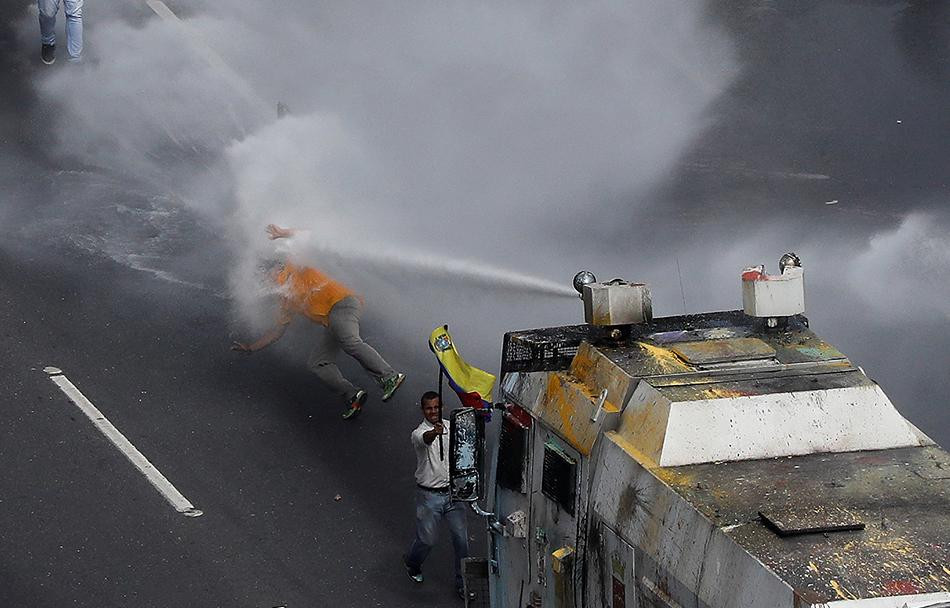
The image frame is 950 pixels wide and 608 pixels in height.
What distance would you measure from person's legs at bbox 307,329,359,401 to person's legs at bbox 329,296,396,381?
110 mm

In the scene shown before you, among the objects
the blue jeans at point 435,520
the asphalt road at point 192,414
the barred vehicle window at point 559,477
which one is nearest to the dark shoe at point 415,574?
the asphalt road at point 192,414

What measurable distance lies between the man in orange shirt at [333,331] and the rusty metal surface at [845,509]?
16.5 feet

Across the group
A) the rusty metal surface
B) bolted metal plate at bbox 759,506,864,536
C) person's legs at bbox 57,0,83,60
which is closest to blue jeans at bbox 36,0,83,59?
person's legs at bbox 57,0,83,60

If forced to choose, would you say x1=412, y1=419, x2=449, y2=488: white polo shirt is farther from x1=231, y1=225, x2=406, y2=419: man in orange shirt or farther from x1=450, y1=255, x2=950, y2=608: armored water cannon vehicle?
x1=231, y1=225, x2=406, y2=419: man in orange shirt

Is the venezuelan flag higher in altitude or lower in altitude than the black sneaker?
lower

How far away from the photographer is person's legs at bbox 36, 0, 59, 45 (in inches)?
606

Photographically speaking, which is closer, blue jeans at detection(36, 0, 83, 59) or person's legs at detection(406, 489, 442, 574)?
person's legs at detection(406, 489, 442, 574)

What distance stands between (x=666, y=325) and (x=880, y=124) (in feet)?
34.2

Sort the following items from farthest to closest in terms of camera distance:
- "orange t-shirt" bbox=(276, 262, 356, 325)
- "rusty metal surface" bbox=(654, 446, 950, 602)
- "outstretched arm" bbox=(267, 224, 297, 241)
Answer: "outstretched arm" bbox=(267, 224, 297, 241)
"orange t-shirt" bbox=(276, 262, 356, 325)
"rusty metal surface" bbox=(654, 446, 950, 602)

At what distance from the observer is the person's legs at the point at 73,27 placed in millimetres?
15398

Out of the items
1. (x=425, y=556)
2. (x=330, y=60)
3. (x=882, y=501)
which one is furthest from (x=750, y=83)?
(x=882, y=501)

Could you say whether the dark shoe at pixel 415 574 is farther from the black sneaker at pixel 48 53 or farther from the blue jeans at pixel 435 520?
the black sneaker at pixel 48 53

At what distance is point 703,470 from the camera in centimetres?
614

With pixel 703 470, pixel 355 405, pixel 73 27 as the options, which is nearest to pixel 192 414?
pixel 355 405
